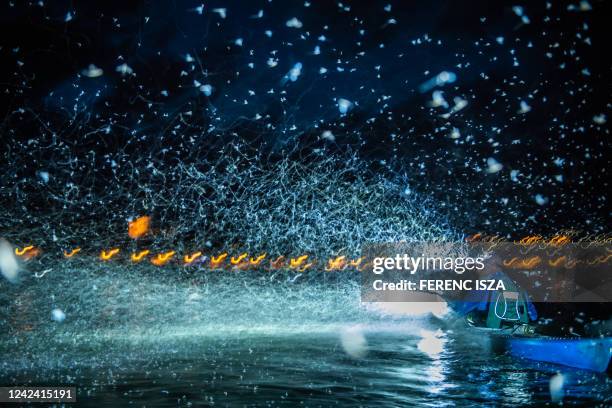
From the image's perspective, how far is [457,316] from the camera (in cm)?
2544

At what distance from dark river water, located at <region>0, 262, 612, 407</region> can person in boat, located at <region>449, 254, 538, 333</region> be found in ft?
2.59

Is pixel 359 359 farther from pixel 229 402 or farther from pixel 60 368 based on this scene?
pixel 60 368

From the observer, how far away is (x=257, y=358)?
16000mm

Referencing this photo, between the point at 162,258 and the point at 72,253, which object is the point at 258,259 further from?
the point at 72,253

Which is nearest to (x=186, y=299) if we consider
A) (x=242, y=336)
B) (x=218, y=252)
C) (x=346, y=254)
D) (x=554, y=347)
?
(x=242, y=336)

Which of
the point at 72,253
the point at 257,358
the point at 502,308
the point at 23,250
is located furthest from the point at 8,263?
the point at 502,308

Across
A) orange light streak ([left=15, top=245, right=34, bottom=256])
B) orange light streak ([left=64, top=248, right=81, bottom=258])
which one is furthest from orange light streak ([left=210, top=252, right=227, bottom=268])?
orange light streak ([left=64, top=248, right=81, bottom=258])

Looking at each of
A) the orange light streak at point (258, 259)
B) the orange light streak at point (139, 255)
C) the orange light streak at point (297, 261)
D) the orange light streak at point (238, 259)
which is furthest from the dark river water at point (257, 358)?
the orange light streak at point (238, 259)

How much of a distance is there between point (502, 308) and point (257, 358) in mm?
8745

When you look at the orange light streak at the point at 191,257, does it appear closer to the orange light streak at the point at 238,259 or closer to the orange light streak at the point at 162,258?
the orange light streak at the point at 162,258

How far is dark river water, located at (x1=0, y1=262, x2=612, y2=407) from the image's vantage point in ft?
37.9

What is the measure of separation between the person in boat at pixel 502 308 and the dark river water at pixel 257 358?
2.59 feet

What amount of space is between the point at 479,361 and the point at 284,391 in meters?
6.34

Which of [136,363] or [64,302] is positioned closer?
[136,363]
